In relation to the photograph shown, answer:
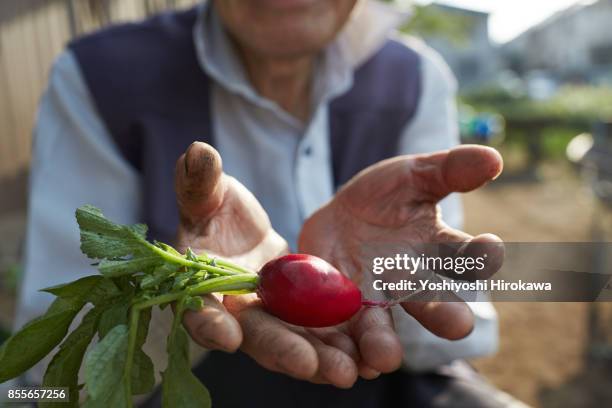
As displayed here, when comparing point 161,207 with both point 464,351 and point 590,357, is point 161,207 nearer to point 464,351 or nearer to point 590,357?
point 464,351

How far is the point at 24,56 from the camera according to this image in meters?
3.36

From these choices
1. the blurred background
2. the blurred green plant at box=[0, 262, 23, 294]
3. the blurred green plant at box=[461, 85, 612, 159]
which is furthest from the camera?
the blurred green plant at box=[461, 85, 612, 159]

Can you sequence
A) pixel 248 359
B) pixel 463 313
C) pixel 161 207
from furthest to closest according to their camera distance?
pixel 161 207, pixel 248 359, pixel 463 313

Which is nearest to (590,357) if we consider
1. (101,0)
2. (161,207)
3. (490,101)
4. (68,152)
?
(161,207)

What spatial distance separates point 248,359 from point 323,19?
1.09m

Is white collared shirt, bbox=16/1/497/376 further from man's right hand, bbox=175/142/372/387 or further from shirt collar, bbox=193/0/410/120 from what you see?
man's right hand, bbox=175/142/372/387

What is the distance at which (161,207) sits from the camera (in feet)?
6.23

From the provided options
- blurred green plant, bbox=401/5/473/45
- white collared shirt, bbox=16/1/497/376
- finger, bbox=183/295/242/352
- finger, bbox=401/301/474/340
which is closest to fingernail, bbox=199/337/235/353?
finger, bbox=183/295/242/352

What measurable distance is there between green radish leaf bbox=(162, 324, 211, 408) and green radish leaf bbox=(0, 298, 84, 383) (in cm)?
21

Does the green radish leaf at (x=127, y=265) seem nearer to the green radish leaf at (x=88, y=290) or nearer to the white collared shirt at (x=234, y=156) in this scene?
the green radish leaf at (x=88, y=290)

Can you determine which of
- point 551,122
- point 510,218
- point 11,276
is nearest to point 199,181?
point 11,276

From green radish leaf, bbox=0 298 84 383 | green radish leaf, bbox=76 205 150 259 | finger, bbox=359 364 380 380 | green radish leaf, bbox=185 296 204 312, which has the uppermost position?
green radish leaf, bbox=76 205 150 259

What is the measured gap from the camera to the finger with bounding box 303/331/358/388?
0.91 m

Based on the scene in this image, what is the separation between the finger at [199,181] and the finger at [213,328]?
0.78 ft
